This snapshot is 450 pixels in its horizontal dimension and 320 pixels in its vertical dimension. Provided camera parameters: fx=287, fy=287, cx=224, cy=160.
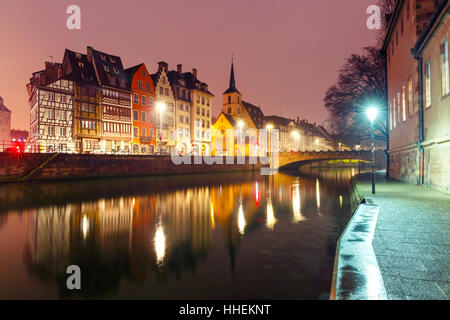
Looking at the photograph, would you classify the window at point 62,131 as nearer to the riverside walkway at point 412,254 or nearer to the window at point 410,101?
the window at point 410,101

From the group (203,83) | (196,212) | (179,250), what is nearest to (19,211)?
(196,212)

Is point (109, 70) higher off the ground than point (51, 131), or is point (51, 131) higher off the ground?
point (109, 70)

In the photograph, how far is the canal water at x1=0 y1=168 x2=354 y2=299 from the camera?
6008mm

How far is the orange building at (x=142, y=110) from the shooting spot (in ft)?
170

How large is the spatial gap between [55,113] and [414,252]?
46.9 meters

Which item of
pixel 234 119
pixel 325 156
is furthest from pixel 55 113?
pixel 234 119

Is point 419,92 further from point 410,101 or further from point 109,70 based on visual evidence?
point 109,70

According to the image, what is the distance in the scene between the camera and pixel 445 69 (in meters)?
13.5

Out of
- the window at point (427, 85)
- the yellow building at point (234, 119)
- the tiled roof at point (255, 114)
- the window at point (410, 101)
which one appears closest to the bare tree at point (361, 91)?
the window at point (410, 101)

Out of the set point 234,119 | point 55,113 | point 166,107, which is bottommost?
point 55,113

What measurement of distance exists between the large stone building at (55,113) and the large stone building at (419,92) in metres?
39.4
